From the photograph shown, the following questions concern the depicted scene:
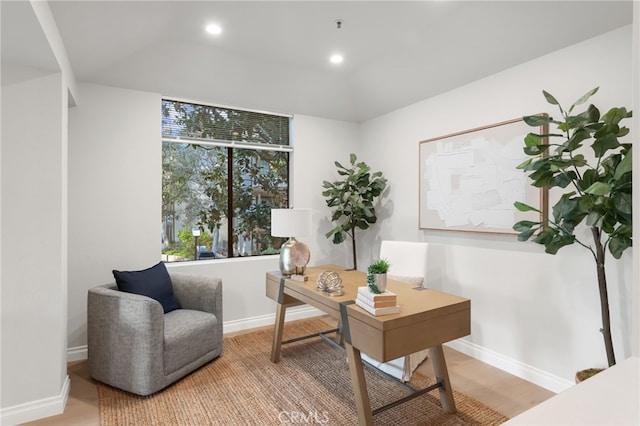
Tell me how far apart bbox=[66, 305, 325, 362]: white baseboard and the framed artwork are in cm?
175

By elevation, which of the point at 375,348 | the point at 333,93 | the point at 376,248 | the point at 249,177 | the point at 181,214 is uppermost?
the point at 333,93

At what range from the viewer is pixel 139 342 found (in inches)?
94.3

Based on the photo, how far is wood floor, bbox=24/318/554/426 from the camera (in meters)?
2.22

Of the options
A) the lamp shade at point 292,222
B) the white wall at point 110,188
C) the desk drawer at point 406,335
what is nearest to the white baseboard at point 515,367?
the desk drawer at point 406,335

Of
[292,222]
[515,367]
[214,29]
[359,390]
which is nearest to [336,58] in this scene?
[214,29]

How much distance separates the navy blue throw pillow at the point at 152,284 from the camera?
9.11 feet

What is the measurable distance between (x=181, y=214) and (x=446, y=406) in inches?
116

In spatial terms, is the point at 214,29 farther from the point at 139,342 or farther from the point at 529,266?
the point at 529,266

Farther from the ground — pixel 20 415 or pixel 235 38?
pixel 235 38

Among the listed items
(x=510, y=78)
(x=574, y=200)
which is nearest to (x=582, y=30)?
(x=510, y=78)

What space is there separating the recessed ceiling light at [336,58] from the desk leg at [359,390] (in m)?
2.56

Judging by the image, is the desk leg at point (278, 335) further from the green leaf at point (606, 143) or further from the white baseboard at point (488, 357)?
the green leaf at point (606, 143)

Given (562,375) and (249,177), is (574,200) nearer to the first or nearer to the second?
(562,375)

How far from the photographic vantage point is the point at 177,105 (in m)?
3.54
